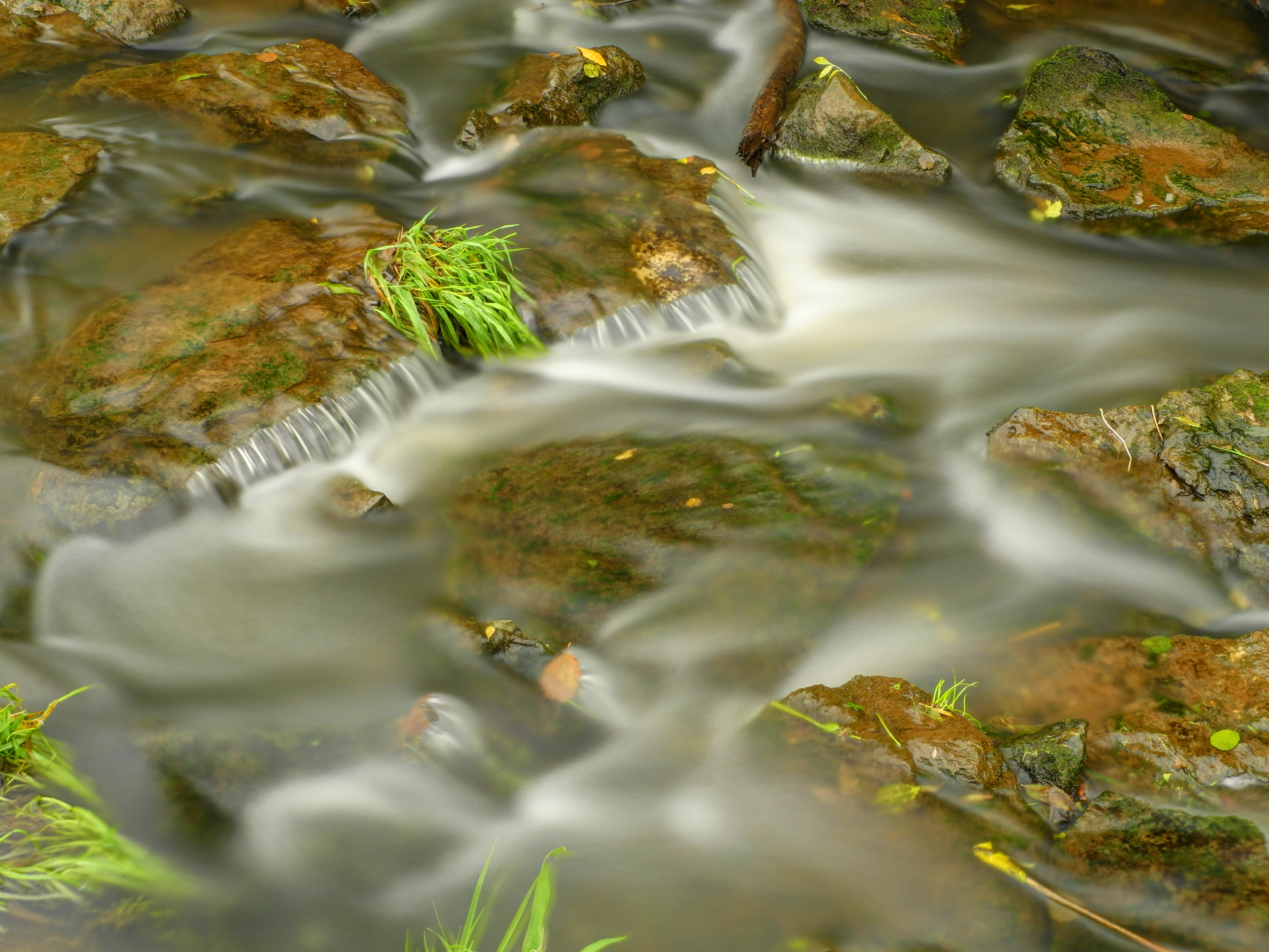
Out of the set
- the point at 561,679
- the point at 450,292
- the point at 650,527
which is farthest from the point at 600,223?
the point at 561,679

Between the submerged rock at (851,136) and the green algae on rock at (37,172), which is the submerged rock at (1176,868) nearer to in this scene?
the submerged rock at (851,136)

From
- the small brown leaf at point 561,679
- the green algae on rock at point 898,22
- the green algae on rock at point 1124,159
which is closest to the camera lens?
the small brown leaf at point 561,679

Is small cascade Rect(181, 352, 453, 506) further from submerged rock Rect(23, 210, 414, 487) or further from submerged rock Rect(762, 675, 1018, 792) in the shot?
submerged rock Rect(762, 675, 1018, 792)

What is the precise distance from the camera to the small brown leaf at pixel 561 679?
352 cm

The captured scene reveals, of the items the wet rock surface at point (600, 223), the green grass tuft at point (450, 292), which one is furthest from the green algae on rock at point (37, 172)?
the wet rock surface at point (600, 223)

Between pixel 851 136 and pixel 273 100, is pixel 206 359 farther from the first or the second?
pixel 851 136

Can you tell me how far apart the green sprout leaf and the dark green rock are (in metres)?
0.46

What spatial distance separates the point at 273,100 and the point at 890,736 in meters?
5.98

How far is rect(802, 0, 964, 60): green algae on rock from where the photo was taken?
24.5ft

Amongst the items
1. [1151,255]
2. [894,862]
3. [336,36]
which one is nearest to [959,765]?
[894,862]

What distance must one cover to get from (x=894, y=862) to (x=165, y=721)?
110 inches

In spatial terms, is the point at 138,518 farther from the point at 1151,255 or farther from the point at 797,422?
the point at 1151,255

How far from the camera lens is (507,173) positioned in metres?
6.07

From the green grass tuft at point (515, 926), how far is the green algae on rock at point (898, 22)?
739 cm
